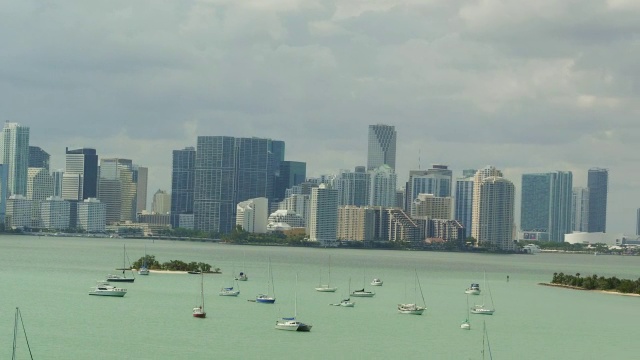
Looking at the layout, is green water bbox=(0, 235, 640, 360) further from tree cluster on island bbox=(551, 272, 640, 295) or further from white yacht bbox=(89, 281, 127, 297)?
tree cluster on island bbox=(551, 272, 640, 295)

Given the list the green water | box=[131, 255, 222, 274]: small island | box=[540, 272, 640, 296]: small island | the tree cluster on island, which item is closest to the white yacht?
the green water

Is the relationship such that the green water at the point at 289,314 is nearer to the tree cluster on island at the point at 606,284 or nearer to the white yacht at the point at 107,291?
the white yacht at the point at 107,291

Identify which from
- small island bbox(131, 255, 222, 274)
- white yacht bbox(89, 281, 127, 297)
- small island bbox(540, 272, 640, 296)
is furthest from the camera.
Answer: small island bbox(131, 255, 222, 274)

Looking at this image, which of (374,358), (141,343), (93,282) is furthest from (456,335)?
(93,282)

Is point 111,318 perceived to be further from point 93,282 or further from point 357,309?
point 93,282

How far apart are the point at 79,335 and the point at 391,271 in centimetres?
10751

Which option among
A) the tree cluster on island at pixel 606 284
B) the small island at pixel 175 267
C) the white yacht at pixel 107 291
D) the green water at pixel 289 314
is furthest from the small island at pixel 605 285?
the white yacht at pixel 107 291

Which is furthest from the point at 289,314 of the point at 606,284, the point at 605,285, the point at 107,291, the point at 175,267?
the point at 606,284

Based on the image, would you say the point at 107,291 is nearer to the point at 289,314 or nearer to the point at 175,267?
the point at 289,314

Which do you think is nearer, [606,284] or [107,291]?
[107,291]

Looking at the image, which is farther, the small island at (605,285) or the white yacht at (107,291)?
the small island at (605,285)

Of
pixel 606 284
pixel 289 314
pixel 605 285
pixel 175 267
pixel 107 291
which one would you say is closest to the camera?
pixel 289 314

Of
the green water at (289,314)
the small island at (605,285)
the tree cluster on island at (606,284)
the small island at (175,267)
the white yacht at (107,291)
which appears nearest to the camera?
the green water at (289,314)

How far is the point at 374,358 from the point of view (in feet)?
228
